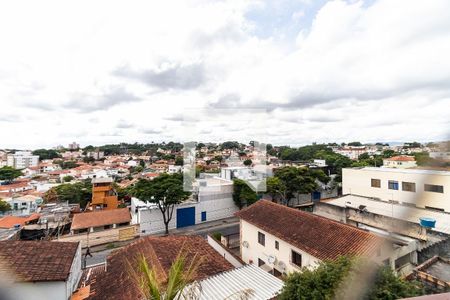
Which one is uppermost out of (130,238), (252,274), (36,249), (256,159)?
(256,159)

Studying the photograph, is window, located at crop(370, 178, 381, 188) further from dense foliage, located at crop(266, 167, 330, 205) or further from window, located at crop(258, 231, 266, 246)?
window, located at crop(258, 231, 266, 246)

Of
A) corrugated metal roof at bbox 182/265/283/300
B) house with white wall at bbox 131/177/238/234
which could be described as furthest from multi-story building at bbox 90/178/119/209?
corrugated metal roof at bbox 182/265/283/300

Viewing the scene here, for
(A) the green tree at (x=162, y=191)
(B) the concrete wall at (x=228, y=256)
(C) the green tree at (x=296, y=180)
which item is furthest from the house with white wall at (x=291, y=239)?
(C) the green tree at (x=296, y=180)

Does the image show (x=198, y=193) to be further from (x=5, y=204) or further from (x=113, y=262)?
(x=5, y=204)

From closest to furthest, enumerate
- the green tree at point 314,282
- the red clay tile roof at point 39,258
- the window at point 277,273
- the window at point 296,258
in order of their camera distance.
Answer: the green tree at point 314,282 → the red clay tile roof at point 39,258 → the window at point 296,258 → the window at point 277,273

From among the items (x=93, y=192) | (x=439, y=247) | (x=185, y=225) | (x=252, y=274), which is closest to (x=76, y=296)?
(x=252, y=274)

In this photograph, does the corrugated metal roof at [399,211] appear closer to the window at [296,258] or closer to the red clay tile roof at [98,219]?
the window at [296,258]

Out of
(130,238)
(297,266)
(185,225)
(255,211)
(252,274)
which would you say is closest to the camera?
(252,274)
